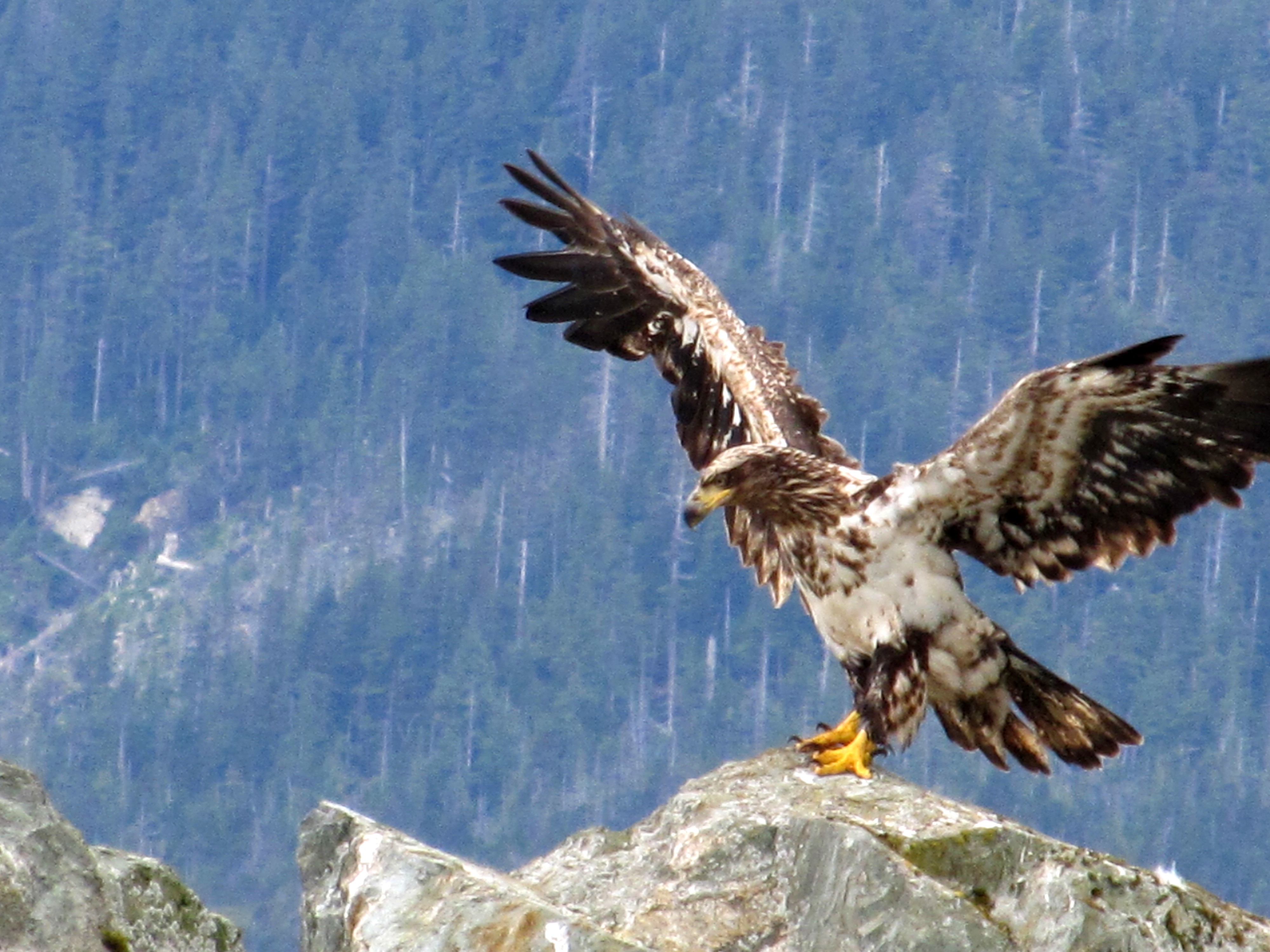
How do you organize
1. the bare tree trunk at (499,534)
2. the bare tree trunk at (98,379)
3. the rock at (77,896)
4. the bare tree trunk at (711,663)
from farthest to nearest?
the bare tree trunk at (98,379)
the bare tree trunk at (499,534)
the bare tree trunk at (711,663)
the rock at (77,896)

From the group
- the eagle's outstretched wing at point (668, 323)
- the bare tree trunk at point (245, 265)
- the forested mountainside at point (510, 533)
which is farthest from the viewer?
the bare tree trunk at point (245, 265)

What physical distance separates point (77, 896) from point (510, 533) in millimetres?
159833

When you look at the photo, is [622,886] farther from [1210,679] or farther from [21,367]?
[21,367]

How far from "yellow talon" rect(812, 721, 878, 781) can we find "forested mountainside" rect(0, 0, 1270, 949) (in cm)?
10462

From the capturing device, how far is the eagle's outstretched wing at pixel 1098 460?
27.7 ft

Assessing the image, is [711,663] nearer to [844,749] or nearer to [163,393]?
[163,393]

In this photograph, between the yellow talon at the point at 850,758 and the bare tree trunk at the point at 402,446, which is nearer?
the yellow talon at the point at 850,758

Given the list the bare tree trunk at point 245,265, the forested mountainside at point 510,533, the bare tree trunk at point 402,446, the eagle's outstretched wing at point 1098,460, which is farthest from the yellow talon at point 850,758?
the bare tree trunk at point 245,265

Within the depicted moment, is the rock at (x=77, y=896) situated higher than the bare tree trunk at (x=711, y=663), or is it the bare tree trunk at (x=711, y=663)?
the rock at (x=77, y=896)

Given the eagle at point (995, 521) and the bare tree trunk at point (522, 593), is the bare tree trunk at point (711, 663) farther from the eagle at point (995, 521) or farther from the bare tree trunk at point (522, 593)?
the eagle at point (995, 521)

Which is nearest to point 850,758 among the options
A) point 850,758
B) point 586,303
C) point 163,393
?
point 850,758

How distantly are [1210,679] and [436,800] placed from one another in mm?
64277

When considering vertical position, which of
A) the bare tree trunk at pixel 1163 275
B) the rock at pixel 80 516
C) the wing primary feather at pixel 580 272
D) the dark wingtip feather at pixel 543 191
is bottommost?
the rock at pixel 80 516

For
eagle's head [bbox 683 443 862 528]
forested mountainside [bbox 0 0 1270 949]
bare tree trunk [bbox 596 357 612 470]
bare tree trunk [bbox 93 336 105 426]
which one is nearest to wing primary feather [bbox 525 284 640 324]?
eagle's head [bbox 683 443 862 528]
